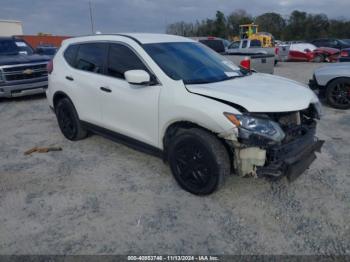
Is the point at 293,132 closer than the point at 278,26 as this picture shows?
Yes

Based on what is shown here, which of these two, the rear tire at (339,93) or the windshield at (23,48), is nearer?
the rear tire at (339,93)

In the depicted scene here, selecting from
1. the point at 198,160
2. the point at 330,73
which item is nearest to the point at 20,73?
the point at 198,160

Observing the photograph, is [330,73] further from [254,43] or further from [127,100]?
[254,43]

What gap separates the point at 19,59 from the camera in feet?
29.0

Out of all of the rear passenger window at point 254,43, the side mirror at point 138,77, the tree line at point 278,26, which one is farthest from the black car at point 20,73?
the tree line at point 278,26

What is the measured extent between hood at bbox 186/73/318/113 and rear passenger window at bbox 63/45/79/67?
2.46 m

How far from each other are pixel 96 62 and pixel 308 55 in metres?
19.3

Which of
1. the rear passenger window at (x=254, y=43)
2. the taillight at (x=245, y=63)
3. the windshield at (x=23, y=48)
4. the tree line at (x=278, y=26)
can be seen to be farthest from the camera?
the tree line at (x=278, y=26)

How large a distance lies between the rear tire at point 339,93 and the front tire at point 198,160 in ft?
17.1

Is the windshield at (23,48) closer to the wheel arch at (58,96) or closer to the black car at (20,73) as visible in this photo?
the black car at (20,73)

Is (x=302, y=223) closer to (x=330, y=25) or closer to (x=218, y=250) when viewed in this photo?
(x=218, y=250)

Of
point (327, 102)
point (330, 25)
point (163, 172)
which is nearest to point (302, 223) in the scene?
point (163, 172)

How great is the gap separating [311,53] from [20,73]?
18232mm

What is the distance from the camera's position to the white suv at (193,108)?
3.04m
